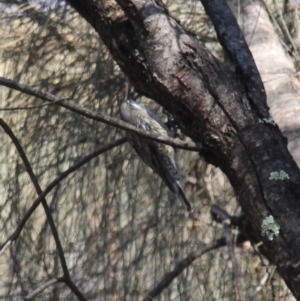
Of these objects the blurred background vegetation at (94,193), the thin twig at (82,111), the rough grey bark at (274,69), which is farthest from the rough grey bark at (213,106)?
the blurred background vegetation at (94,193)

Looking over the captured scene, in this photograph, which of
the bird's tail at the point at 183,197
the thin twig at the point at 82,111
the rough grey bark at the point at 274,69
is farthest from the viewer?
the bird's tail at the point at 183,197

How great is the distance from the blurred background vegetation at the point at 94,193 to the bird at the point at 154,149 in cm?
4

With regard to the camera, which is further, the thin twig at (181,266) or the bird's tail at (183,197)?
the bird's tail at (183,197)

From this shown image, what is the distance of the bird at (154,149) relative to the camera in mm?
1953

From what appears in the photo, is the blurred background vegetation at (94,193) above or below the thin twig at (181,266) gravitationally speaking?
above

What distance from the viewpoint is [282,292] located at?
1.86m

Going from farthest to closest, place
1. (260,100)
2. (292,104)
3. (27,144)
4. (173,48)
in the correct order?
1. (27,144)
2. (292,104)
3. (173,48)
4. (260,100)

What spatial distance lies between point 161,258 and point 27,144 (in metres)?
0.54

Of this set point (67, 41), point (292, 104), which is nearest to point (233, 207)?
point (292, 104)

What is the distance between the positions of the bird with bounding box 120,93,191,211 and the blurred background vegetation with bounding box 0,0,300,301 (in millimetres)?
39

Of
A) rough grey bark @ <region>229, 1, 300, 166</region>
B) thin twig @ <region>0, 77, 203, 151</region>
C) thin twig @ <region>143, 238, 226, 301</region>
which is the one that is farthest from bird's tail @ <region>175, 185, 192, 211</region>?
thin twig @ <region>0, 77, 203, 151</region>

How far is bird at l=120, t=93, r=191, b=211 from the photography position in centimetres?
195

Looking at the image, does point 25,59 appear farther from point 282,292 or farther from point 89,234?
point 282,292

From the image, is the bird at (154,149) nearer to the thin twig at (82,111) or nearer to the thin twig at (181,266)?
the thin twig at (181,266)
